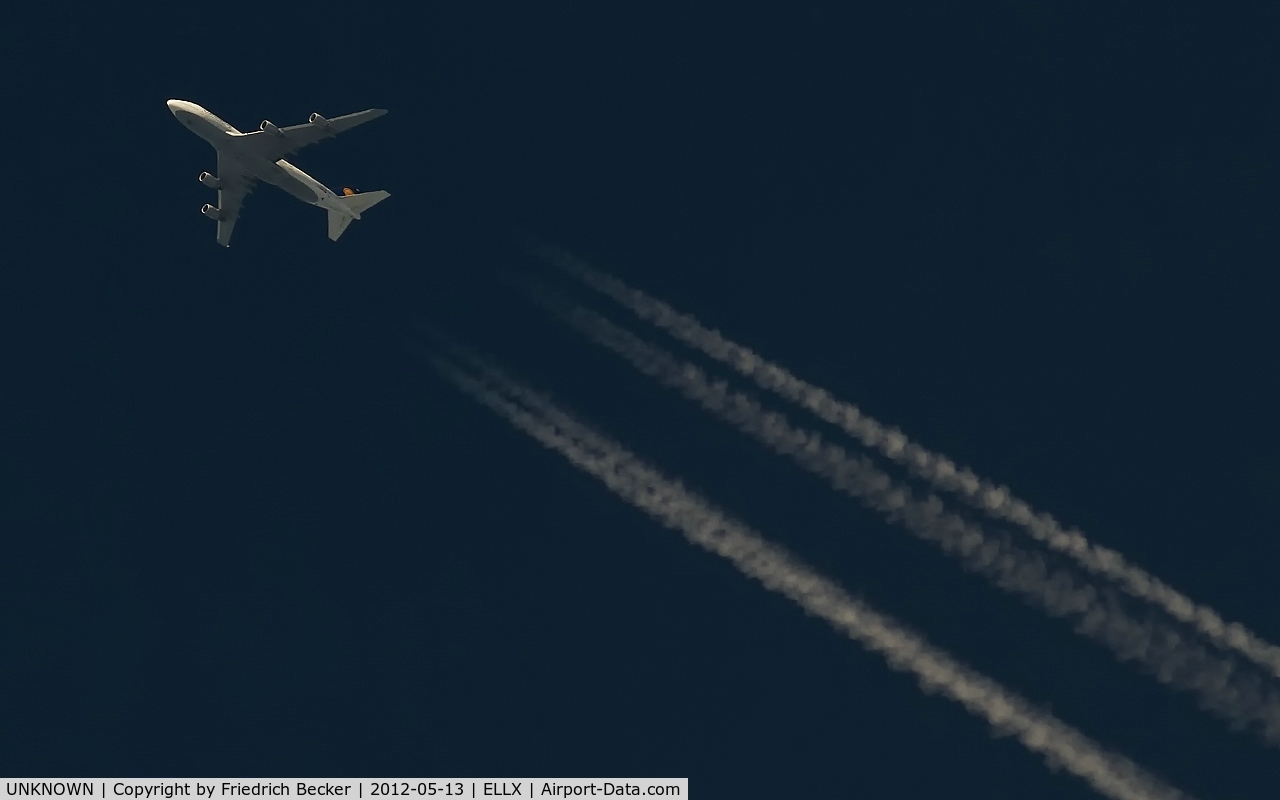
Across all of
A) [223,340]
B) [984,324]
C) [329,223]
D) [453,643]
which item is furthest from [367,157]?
[984,324]

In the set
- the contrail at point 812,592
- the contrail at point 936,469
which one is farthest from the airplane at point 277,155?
the contrail at point 936,469

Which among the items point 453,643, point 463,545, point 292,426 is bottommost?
point 453,643

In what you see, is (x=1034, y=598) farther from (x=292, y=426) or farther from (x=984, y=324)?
(x=292, y=426)

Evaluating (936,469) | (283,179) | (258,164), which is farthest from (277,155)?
(936,469)

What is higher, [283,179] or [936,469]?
[283,179]

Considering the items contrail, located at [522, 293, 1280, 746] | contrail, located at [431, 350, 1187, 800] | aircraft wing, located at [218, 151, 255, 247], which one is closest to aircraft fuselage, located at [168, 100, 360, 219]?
aircraft wing, located at [218, 151, 255, 247]

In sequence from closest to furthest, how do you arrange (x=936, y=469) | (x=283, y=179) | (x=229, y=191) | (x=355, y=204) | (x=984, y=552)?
1. (x=984, y=552)
2. (x=936, y=469)
3. (x=355, y=204)
4. (x=283, y=179)
5. (x=229, y=191)

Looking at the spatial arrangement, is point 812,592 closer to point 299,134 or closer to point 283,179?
point 283,179
